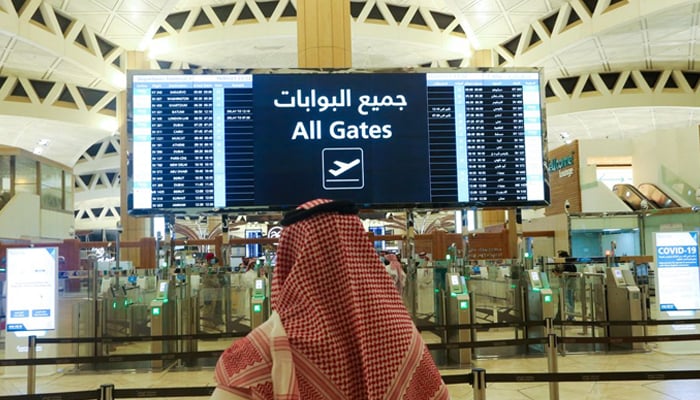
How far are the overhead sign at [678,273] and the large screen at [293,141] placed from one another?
17.2 ft

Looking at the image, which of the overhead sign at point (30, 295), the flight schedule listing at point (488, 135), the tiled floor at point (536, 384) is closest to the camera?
the flight schedule listing at point (488, 135)

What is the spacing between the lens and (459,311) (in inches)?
309

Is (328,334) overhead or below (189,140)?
below

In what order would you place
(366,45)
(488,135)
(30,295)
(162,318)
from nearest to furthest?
(488,135) → (30,295) → (162,318) → (366,45)

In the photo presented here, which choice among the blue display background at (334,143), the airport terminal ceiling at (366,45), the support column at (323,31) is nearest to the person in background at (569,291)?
the support column at (323,31)

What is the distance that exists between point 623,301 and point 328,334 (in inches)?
341

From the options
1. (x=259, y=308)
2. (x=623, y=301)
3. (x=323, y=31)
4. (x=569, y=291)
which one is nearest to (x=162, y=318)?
(x=259, y=308)

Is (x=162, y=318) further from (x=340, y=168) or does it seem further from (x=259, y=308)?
(x=340, y=168)

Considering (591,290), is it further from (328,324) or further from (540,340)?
(328,324)

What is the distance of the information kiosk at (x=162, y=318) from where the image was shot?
7918mm

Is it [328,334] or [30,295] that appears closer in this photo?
[328,334]

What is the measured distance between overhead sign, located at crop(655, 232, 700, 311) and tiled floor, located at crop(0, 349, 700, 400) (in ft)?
2.45

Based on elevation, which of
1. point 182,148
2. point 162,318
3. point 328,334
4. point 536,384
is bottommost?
point 536,384

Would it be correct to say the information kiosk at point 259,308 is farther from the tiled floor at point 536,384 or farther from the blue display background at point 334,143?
the blue display background at point 334,143
